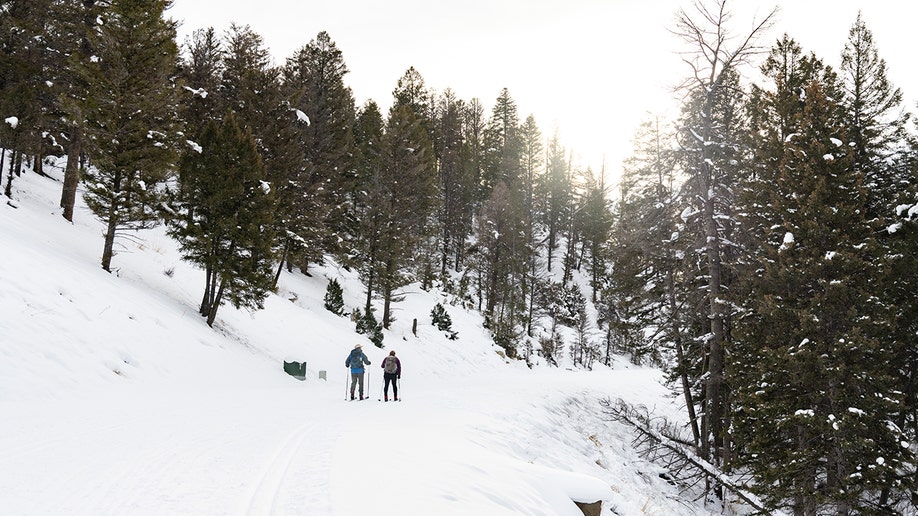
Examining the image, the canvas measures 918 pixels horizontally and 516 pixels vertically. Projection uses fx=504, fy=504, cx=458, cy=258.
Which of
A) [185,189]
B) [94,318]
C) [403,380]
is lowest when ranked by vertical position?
[403,380]

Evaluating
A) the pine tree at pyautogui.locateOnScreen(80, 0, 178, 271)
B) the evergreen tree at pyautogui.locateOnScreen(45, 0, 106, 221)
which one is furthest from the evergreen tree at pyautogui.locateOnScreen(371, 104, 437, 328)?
the evergreen tree at pyautogui.locateOnScreen(45, 0, 106, 221)

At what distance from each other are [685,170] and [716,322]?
4.45 metres

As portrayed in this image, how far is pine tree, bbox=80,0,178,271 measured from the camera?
59.9 feet

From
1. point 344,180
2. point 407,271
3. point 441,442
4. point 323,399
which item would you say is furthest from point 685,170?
point 344,180

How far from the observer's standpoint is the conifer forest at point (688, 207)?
10789 millimetres

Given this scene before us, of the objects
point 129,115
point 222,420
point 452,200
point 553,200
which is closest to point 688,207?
point 222,420

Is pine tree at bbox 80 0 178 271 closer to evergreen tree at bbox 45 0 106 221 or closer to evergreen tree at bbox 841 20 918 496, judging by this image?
evergreen tree at bbox 45 0 106 221

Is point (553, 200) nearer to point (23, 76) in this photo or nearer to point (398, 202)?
point (398, 202)

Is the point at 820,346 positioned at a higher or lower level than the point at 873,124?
lower

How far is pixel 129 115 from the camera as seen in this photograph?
18719 millimetres

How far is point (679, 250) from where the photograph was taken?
15.9 meters

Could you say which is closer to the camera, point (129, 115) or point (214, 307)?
point (129, 115)

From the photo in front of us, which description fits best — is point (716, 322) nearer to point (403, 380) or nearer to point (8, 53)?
point (403, 380)

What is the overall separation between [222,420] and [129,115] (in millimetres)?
14719
